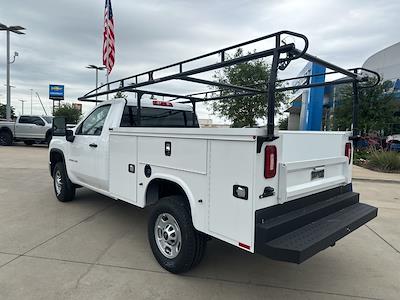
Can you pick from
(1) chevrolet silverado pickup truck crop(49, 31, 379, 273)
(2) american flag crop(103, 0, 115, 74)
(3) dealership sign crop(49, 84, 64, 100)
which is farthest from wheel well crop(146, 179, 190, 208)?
(3) dealership sign crop(49, 84, 64, 100)

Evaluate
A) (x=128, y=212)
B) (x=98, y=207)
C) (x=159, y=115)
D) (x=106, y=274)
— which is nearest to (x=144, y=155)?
(x=106, y=274)

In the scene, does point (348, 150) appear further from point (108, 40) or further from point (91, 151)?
point (108, 40)

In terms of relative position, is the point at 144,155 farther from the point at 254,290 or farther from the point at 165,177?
the point at 254,290

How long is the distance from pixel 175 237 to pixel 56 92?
50.8 metres

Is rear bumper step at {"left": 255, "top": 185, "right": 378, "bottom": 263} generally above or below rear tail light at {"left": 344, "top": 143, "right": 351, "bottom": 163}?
below

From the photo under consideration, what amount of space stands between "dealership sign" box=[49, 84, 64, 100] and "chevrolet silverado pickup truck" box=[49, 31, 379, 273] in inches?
1911

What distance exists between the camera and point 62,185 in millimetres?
6402

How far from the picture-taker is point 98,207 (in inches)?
245

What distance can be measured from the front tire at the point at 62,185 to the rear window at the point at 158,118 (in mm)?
2025

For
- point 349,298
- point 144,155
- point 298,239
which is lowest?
point 349,298

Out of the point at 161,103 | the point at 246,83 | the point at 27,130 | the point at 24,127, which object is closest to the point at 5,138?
the point at 24,127

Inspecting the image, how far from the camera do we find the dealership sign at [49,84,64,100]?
48.7m

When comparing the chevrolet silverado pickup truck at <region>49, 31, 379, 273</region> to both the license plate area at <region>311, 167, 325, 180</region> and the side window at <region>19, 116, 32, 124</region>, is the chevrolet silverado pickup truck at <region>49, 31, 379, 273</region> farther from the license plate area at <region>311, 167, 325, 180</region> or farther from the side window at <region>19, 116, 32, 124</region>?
the side window at <region>19, 116, 32, 124</region>

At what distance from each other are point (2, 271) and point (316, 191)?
3.37 meters
